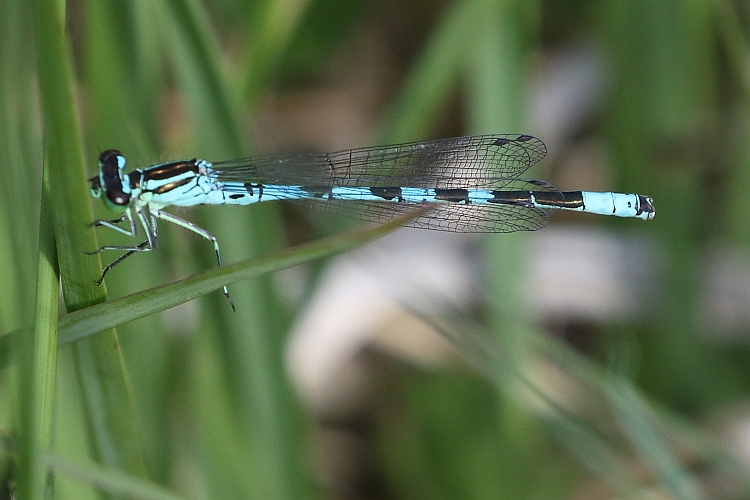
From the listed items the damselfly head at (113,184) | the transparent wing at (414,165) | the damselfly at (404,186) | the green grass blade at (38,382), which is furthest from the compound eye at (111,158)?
the green grass blade at (38,382)

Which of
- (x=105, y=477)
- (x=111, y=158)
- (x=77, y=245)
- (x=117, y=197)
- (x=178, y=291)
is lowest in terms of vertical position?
(x=105, y=477)

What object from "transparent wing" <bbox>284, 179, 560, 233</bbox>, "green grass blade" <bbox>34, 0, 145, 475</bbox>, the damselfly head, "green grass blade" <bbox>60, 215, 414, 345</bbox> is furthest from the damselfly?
"green grass blade" <bbox>60, 215, 414, 345</bbox>

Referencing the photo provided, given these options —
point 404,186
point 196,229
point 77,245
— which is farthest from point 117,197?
point 404,186

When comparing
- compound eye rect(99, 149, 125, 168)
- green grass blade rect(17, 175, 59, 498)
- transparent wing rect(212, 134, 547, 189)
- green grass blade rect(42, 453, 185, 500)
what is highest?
compound eye rect(99, 149, 125, 168)

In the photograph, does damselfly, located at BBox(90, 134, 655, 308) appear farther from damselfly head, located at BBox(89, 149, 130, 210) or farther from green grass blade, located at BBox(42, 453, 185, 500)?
green grass blade, located at BBox(42, 453, 185, 500)

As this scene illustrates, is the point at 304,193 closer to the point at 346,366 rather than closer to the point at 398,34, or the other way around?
the point at 346,366

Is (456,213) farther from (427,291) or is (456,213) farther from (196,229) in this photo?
(196,229)
